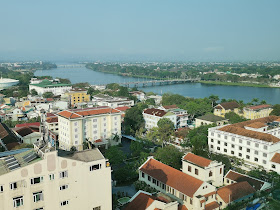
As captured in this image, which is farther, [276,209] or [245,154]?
[245,154]

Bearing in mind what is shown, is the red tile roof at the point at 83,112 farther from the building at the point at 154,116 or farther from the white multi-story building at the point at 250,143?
the white multi-story building at the point at 250,143

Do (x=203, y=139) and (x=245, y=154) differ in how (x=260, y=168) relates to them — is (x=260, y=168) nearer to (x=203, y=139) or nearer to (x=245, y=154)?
(x=245, y=154)

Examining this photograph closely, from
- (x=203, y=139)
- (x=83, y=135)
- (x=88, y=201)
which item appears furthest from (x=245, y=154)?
(x=88, y=201)

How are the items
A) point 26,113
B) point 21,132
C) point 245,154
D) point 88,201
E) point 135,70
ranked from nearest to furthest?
1. point 88,201
2. point 245,154
3. point 21,132
4. point 26,113
5. point 135,70

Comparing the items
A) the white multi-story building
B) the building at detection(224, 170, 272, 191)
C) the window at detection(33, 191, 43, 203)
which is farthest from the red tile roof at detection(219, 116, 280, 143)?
the window at detection(33, 191, 43, 203)

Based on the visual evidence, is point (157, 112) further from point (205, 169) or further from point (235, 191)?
point (235, 191)
